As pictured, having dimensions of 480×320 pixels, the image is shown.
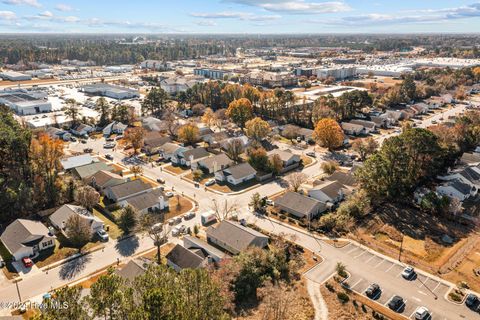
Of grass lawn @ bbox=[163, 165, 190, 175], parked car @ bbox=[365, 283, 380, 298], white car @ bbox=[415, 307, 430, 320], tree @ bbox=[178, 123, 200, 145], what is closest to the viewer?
white car @ bbox=[415, 307, 430, 320]

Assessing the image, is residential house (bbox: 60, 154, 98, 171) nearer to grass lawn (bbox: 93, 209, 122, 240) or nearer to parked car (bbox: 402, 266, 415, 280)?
grass lawn (bbox: 93, 209, 122, 240)

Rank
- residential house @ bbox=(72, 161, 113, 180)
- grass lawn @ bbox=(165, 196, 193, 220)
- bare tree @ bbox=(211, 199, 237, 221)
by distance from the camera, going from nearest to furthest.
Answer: bare tree @ bbox=(211, 199, 237, 221) → grass lawn @ bbox=(165, 196, 193, 220) → residential house @ bbox=(72, 161, 113, 180)

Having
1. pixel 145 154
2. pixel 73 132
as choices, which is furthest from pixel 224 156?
pixel 73 132

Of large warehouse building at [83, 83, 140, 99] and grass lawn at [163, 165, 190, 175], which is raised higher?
large warehouse building at [83, 83, 140, 99]

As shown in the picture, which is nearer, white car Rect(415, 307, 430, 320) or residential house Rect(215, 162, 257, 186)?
white car Rect(415, 307, 430, 320)

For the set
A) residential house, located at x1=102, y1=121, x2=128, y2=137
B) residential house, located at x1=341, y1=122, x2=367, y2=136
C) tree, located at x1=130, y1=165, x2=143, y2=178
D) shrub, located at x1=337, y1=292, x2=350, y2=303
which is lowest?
shrub, located at x1=337, y1=292, x2=350, y2=303

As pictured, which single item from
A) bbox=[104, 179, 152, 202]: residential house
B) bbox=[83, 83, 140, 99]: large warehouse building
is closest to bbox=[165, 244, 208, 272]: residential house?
bbox=[104, 179, 152, 202]: residential house

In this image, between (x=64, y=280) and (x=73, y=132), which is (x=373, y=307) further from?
(x=73, y=132)
